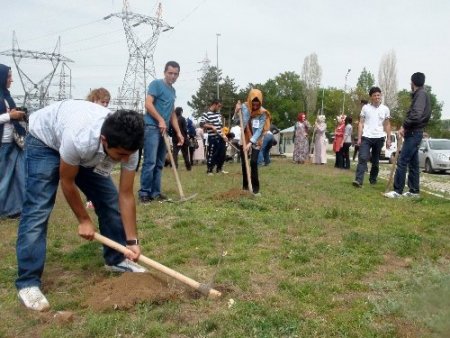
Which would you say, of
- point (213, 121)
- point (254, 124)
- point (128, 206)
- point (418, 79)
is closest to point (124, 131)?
point (128, 206)

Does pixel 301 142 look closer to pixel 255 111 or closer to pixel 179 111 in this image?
pixel 179 111

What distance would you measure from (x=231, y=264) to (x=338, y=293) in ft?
3.22

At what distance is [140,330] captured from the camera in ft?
9.70

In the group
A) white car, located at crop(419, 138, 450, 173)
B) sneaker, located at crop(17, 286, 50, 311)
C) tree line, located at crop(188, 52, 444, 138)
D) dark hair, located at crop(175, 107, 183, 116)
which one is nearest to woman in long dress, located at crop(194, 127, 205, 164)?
dark hair, located at crop(175, 107, 183, 116)

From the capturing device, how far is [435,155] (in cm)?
1817

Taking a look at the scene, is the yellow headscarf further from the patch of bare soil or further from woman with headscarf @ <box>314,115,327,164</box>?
woman with headscarf @ <box>314,115,327,164</box>

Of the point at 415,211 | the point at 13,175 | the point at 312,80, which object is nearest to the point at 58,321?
the point at 13,175

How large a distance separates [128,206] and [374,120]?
6.42m

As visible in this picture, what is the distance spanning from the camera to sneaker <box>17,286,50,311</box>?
3.34 metres

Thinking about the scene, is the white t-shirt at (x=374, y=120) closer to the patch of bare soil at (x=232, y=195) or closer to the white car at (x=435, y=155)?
the patch of bare soil at (x=232, y=195)

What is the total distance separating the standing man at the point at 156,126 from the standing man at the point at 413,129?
3.60m

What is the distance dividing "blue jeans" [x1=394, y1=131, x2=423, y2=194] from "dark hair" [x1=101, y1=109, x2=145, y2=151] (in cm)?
571

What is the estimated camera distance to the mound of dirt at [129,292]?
330cm

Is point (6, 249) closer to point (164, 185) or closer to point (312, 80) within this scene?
point (164, 185)
